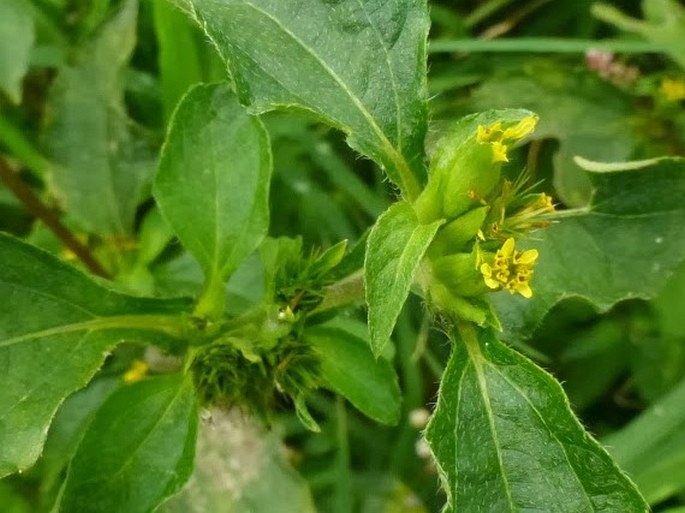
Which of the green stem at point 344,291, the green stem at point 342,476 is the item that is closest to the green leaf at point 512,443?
the green stem at point 344,291

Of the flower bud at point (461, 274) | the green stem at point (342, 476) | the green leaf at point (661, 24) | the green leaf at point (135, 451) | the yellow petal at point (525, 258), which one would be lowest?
the green stem at point (342, 476)

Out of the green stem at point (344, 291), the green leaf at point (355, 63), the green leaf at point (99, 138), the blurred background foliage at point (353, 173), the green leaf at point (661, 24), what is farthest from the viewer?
the green leaf at point (661, 24)

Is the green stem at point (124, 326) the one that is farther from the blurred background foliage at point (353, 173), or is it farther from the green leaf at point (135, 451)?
the blurred background foliage at point (353, 173)

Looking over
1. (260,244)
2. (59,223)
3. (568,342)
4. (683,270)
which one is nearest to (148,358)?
(59,223)

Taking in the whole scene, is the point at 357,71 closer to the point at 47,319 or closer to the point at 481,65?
the point at 47,319

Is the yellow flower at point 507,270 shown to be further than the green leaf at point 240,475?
No
